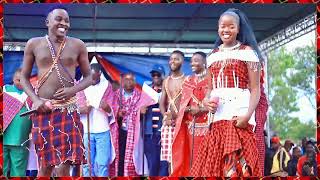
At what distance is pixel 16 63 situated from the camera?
227 inches

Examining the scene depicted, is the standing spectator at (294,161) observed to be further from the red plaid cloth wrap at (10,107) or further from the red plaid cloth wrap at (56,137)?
the red plaid cloth wrap at (10,107)

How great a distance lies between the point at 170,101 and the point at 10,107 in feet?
4.67

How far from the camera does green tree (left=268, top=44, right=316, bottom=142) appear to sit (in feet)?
18.9

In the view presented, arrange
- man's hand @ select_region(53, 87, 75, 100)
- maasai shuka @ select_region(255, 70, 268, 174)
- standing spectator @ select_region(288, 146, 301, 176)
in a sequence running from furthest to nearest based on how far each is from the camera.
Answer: standing spectator @ select_region(288, 146, 301, 176), maasai shuka @ select_region(255, 70, 268, 174), man's hand @ select_region(53, 87, 75, 100)

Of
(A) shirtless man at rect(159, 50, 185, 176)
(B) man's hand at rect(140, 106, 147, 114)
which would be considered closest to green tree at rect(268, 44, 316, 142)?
(A) shirtless man at rect(159, 50, 185, 176)

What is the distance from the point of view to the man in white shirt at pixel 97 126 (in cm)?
607

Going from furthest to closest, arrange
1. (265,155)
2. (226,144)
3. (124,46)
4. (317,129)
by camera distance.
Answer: (124,46), (265,155), (317,129), (226,144)

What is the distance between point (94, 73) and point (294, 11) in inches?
77.7

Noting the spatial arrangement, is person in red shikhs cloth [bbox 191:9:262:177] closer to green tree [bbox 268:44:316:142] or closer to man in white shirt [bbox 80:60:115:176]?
green tree [bbox 268:44:316:142]

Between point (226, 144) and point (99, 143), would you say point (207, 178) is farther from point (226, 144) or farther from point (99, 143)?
point (99, 143)

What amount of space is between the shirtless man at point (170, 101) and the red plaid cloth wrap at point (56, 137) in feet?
3.39

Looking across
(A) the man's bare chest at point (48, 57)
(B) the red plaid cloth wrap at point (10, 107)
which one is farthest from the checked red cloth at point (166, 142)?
(B) the red plaid cloth wrap at point (10, 107)

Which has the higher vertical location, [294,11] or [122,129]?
[294,11]

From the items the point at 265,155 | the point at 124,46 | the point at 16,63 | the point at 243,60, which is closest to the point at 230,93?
the point at 243,60
